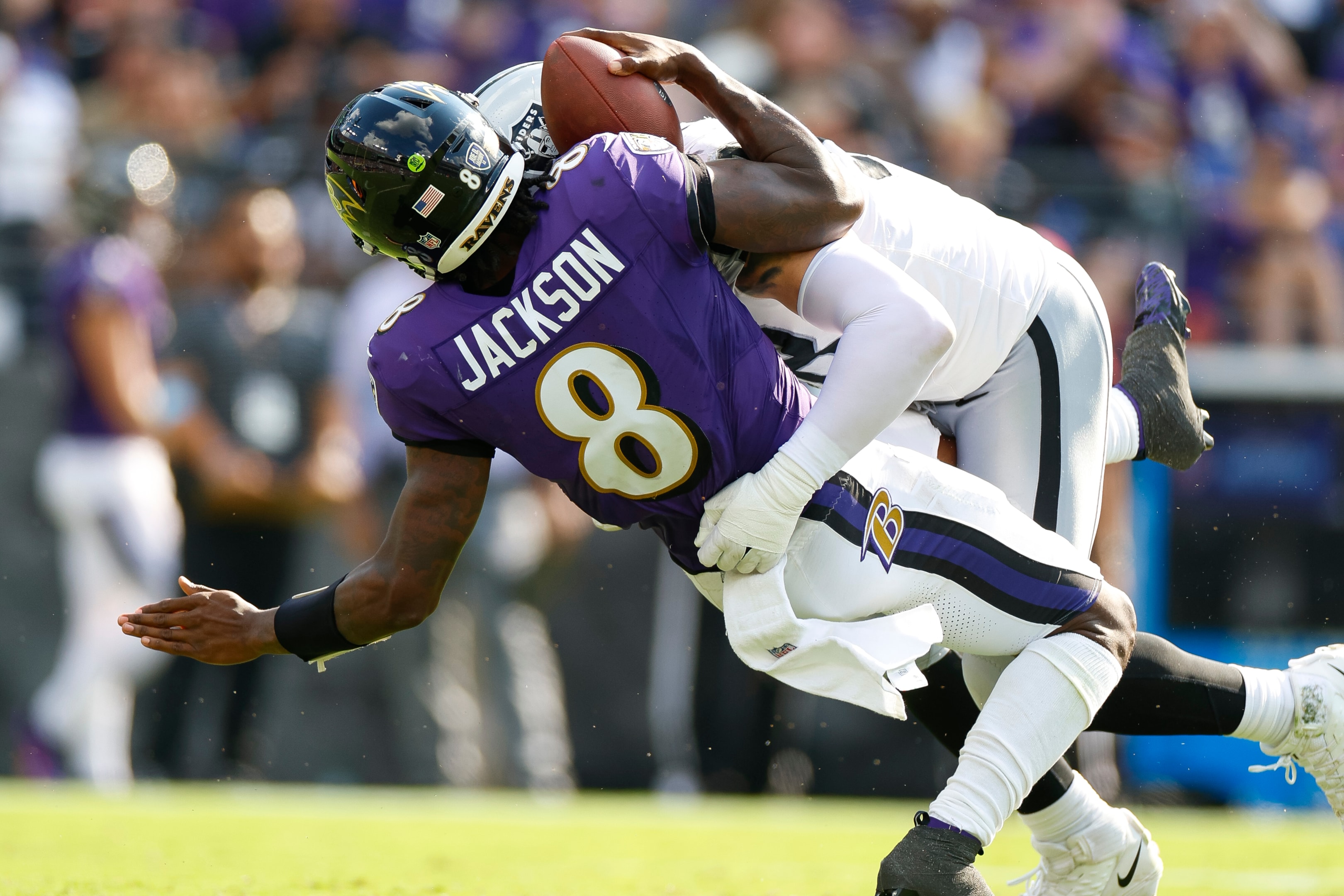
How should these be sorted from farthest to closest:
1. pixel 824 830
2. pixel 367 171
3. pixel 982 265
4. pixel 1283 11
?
pixel 1283 11, pixel 824 830, pixel 982 265, pixel 367 171

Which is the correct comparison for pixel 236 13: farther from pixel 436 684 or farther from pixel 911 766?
pixel 911 766

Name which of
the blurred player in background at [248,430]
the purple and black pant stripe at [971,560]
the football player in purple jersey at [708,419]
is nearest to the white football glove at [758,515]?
the football player in purple jersey at [708,419]

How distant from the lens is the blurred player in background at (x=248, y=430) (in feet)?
23.9

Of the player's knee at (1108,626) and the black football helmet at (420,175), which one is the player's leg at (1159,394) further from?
the black football helmet at (420,175)

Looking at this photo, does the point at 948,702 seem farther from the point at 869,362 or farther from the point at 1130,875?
the point at 869,362

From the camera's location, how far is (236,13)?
30.8 ft

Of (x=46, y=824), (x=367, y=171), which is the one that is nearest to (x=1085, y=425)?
(x=367, y=171)

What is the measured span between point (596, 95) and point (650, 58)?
5.0 inches

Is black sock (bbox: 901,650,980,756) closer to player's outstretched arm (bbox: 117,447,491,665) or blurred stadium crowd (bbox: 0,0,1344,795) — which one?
player's outstretched arm (bbox: 117,447,491,665)

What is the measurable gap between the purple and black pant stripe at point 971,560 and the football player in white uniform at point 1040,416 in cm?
33

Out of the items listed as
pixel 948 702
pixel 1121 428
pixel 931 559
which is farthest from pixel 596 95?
pixel 948 702

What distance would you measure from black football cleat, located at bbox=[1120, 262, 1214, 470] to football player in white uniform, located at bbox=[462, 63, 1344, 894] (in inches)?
10.4

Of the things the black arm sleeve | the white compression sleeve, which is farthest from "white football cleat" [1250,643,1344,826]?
the black arm sleeve

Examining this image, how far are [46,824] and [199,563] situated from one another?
2.25 m
